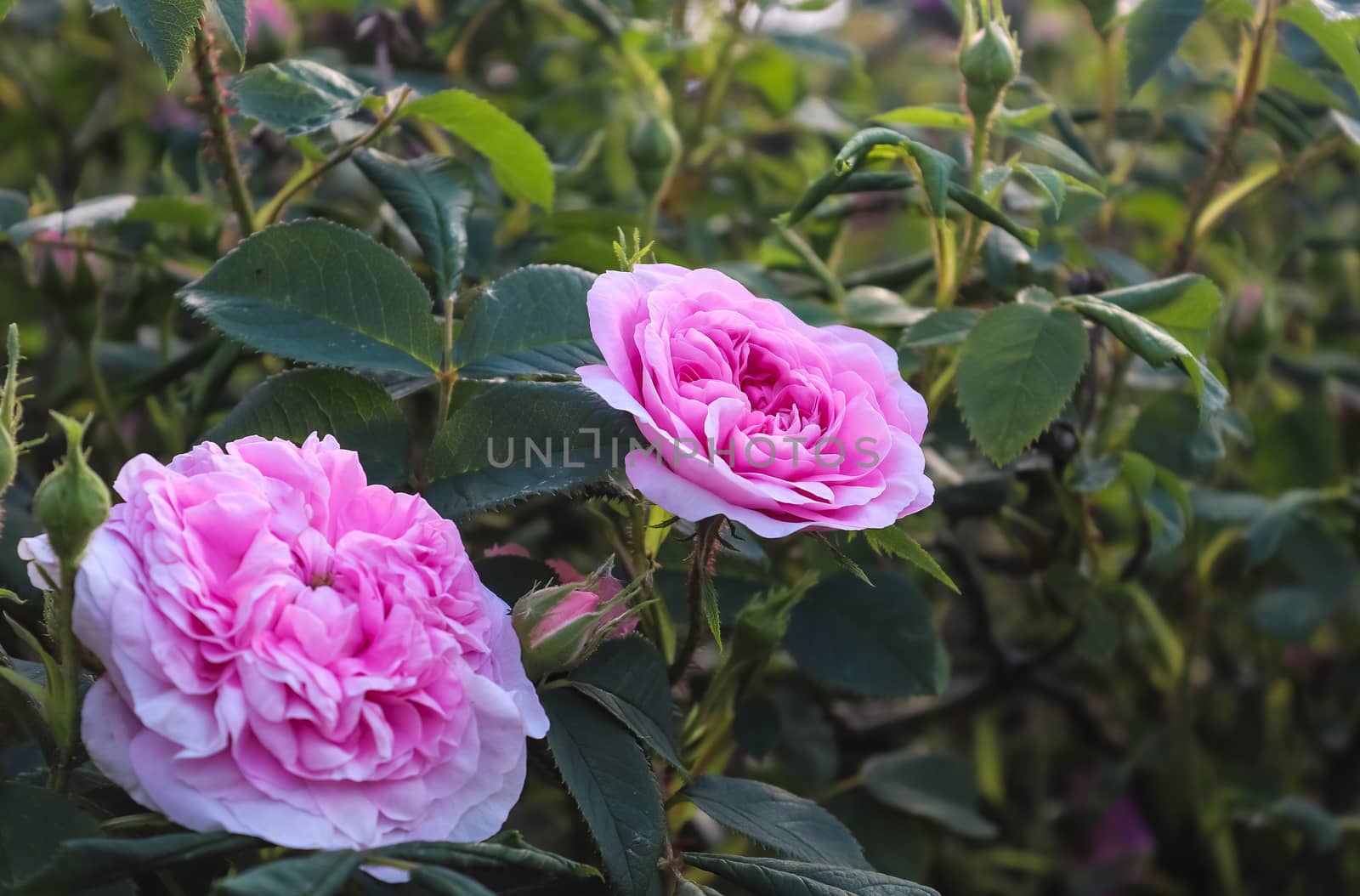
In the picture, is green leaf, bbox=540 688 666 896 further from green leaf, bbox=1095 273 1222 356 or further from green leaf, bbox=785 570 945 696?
green leaf, bbox=1095 273 1222 356

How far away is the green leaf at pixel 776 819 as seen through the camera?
529 mm

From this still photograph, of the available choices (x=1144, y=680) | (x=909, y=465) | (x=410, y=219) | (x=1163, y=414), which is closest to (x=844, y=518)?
(x=909, y=465)

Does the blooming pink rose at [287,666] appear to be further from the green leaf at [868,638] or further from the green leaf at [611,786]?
the green leaf at [868,638]

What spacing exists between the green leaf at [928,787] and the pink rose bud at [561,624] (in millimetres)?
443

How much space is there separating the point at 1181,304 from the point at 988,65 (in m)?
0.17

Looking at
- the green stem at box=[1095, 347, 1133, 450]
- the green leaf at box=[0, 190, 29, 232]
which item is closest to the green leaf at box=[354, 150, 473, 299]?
the green leaf at box=[0, 190, 29, 232]

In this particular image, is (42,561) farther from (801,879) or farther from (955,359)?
(955,359)

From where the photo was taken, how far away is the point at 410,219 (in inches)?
25.3

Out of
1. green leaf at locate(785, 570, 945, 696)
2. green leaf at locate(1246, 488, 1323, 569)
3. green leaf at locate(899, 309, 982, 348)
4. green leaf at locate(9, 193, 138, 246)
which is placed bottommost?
green leaf at locate(1246, 488, 1323, 569)

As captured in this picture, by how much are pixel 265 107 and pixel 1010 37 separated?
1.29 ft

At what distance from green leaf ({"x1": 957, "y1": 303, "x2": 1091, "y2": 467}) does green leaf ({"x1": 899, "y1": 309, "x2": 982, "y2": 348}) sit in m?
0.01

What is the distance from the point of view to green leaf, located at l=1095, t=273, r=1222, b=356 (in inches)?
25.6

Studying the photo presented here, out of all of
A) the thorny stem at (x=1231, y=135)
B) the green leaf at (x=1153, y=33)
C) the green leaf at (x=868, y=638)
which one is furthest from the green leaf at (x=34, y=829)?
the thorny stem at (x=1231, y=135)

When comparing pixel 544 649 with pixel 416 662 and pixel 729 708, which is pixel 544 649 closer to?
pixel 416 662
